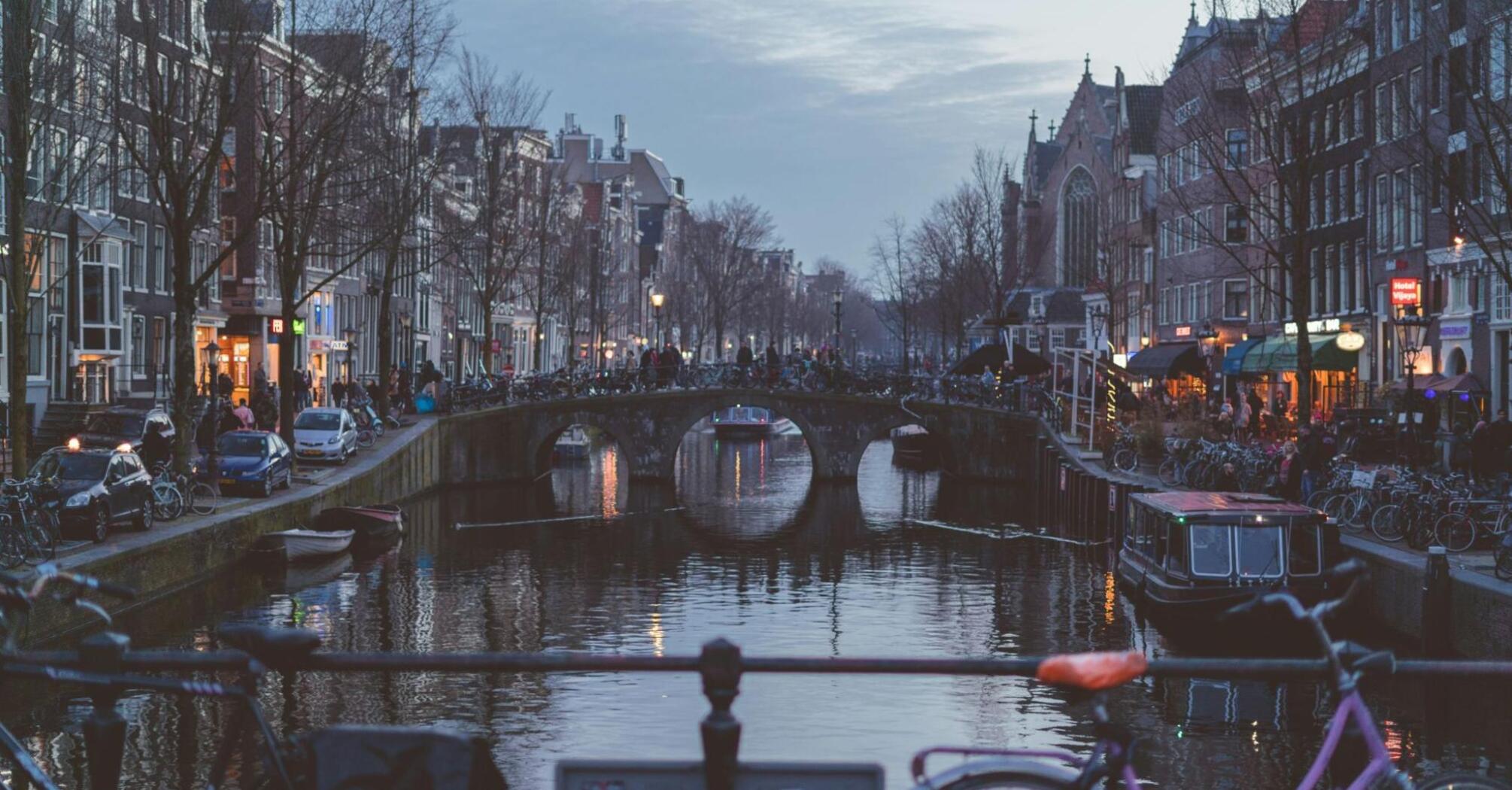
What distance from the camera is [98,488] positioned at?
111ft

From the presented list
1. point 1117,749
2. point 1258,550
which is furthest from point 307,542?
point 1117,749

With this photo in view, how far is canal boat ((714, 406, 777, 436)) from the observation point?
10950 centimetres

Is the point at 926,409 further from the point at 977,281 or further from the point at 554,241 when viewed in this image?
the point at 977,281

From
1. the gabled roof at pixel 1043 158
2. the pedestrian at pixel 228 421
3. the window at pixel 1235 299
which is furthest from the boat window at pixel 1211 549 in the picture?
the gabled roof at pixel 1043 158

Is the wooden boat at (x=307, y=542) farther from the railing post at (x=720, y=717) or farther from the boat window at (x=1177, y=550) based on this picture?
the railing post at (x=720, y=717)


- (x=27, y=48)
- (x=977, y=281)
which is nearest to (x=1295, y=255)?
(x=27, y=48)

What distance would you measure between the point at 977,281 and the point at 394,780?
98974 millimetres

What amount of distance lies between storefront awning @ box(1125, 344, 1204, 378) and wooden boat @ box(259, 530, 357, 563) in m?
40.5

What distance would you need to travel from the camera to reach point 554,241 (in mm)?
85812

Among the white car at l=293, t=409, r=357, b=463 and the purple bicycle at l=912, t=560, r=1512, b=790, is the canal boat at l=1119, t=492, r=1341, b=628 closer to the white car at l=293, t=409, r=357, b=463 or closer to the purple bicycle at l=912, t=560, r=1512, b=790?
the purple bicycle at l=912, t=560, r=1512, b=790

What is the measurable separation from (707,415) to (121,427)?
29.3 m

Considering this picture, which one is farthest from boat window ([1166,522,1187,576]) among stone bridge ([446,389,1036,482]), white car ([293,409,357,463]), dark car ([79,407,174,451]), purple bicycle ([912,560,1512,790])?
stone bridge ([446,389,1036,482])

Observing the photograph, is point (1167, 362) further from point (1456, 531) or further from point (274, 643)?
point (274, 643)

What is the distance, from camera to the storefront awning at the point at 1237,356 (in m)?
69.6
